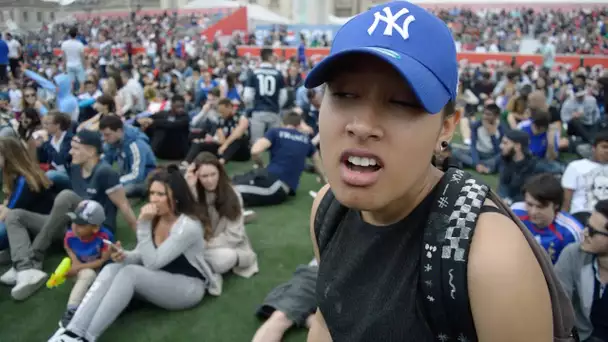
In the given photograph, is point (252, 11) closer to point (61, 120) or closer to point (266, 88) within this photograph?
point (266, 88)

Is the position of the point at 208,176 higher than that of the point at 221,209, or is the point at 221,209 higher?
the point at 208,176

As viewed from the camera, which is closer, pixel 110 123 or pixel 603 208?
pixel 603 208

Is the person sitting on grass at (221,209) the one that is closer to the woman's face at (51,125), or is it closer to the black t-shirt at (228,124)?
the woman's face at (51,125)

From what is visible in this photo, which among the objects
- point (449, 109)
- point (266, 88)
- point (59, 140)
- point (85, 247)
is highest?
point (449, 109)

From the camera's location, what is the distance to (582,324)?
8.45ft

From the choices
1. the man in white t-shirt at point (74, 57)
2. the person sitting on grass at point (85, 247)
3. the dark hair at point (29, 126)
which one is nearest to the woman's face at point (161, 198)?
the person sitting on grass at point (85, 247)

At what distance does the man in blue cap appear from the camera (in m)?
0.81

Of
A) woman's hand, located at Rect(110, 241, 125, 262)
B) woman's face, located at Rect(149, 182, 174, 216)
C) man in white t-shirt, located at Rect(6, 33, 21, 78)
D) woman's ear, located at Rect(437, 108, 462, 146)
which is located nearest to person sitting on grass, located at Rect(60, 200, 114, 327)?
woman's hand, located at Rect(110, 241, 125, 262)

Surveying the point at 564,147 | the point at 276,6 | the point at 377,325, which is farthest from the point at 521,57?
the point at 276,6

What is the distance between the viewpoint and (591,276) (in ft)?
8.29

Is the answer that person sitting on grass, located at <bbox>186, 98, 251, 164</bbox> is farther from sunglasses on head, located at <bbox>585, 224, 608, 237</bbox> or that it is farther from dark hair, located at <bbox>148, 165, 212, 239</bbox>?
sunglasses on head, located at <bbox>585, 224, 608, 237</bbox>

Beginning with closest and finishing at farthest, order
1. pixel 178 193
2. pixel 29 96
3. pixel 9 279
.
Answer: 1. pixel 178 193
2. pixel 9 279
3. pixel 29 96

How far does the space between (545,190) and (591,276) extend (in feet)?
2.10

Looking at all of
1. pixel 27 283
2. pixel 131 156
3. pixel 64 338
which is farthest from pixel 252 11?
pixel 64 338
